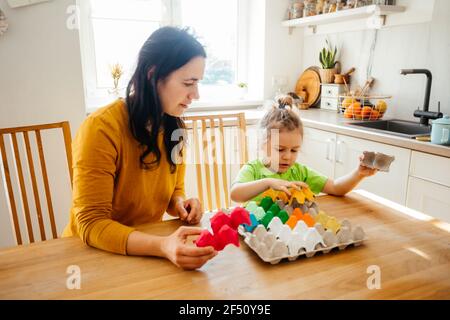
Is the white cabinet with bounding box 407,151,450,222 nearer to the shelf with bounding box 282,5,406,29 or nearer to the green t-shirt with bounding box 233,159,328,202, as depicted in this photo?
the green t-shirt with bounding box 233,159,328,202

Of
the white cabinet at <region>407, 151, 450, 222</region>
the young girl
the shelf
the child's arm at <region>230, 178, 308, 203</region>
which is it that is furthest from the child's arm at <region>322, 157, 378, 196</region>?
the shelf

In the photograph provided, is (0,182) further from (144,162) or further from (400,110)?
(400,110)

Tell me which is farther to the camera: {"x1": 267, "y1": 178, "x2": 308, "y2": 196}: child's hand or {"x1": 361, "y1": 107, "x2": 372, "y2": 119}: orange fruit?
{"x1": 361, "y1": 107, "x2": 372, "y2": 119}: orange fruit

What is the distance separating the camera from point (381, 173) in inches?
80.9

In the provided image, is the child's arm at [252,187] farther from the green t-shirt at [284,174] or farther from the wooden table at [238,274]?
the wooden table at [238,274]

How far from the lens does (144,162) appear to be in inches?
42.0

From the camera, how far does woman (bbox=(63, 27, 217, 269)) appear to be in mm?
914

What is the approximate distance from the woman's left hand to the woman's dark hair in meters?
0.15

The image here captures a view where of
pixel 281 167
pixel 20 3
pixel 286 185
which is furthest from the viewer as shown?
pixel 20 3

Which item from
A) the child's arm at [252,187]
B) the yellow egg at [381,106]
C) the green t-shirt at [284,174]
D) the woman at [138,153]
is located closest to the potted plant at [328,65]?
the yellow egg at [381,106]

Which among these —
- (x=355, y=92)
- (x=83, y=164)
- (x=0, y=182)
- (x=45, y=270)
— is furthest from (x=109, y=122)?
(x=355, y=92)

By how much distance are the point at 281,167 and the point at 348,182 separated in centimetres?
26

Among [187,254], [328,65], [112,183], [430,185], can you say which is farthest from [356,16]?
[187,254]

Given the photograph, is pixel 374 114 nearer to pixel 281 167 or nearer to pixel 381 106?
pixel 381 106
